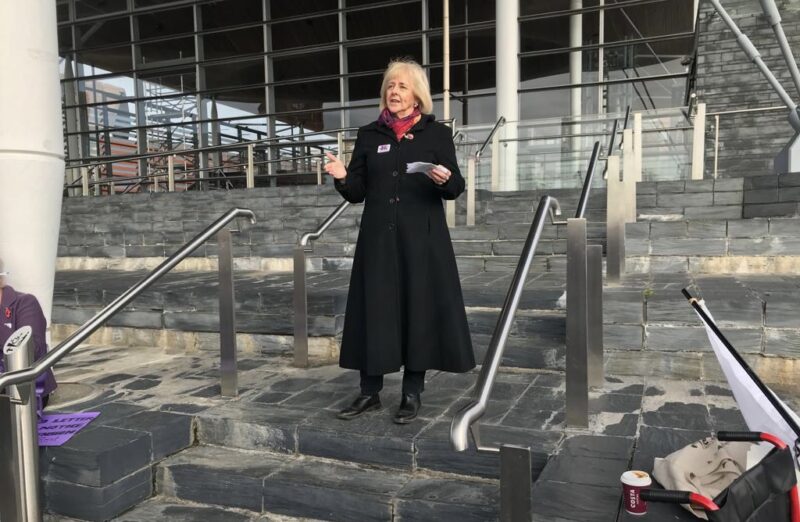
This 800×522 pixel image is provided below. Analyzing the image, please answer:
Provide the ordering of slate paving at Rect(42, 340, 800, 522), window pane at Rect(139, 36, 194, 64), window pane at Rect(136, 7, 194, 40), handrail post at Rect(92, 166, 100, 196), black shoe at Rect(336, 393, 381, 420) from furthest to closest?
window pane at Rect(139, 36, 194, 64), window pane at Rect(136, 7, 194, 40), handrail post at Rect(92, 166, 100, 196), black shoe at Rect(336, 393, 381, 420), slate paving at Rect(42, 340, 800, 522)

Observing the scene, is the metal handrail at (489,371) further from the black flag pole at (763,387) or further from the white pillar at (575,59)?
the white pillar at (575,59)

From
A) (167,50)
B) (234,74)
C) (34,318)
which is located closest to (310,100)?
(234,74)

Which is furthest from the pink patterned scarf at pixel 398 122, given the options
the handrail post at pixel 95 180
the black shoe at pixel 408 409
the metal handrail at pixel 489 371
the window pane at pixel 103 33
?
the window pane at pixel 103 33

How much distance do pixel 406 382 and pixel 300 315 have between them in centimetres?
147

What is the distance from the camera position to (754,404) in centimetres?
163

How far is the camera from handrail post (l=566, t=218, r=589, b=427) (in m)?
2.91

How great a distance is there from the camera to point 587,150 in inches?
382

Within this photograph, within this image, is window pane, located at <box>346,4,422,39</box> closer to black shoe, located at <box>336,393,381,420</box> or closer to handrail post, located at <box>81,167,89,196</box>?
handrail post, located at <box>81,167,89,196</box>

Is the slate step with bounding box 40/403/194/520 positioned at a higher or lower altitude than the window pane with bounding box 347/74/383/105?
lower

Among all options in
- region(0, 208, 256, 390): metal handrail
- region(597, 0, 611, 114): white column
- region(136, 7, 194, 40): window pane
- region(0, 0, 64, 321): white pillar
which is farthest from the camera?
region(136, 7, 194, 40): window pane

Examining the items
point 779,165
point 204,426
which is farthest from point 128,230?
point 779,165

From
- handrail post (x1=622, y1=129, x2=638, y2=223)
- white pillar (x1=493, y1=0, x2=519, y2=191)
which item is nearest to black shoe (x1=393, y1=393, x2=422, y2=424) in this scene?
handrail post (x1=622, y1=129, x2=638, y2=223)

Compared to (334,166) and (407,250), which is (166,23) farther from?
(407,250)

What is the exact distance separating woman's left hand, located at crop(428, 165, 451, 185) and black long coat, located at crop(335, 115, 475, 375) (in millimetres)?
142
